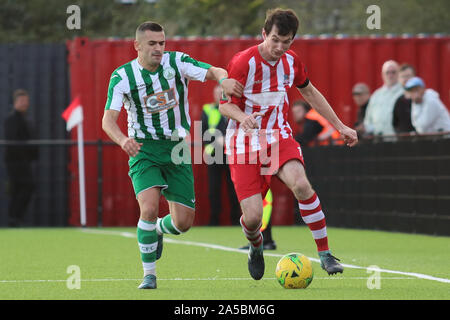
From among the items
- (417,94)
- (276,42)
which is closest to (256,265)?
(276,42)

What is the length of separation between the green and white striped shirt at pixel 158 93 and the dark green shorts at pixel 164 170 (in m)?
0.10

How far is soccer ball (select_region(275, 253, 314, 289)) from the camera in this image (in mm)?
8164

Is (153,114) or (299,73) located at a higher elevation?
(299,73)

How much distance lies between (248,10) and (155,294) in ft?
109

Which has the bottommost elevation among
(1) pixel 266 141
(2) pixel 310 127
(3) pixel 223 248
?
(3) pixel 223 248

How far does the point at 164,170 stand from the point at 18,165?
1111 centimetres

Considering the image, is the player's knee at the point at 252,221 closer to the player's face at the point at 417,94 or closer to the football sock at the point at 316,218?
the football sock at the point at 316,218

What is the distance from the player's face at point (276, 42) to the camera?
338 inches

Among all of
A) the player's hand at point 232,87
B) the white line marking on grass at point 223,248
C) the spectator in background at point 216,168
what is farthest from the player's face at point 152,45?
the spectator in background at point 216,168

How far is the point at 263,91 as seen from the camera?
8.99 m

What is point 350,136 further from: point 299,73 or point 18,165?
point 18,165
